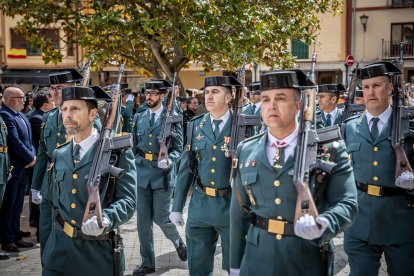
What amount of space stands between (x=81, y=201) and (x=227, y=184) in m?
2.22

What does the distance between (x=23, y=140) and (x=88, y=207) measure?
5134 millimetres

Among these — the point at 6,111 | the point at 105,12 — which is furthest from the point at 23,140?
the point at 105,12

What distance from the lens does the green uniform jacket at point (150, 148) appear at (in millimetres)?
7898

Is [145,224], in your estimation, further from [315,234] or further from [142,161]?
[315,234]

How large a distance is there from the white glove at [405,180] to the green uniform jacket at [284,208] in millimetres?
1512

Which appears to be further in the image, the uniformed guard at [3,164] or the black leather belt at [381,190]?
the uniformed guard at [3,164]

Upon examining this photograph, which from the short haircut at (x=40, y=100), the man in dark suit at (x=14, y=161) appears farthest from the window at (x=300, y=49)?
the man in dark suit at (x=14, y=161)

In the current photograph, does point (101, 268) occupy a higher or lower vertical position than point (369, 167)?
lower

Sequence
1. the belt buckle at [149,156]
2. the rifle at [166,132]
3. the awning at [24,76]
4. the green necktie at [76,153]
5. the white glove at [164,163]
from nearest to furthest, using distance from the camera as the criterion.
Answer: the green necktie at [76,153]
the white glove at [164,163]
the rifle at [166,132]
the belt buckle at [149,156]
the awning at [24,76]

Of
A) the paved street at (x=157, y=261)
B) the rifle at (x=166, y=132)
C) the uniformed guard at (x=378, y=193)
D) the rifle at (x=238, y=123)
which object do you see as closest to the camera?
the uniformed guard at (x=378, y=193)

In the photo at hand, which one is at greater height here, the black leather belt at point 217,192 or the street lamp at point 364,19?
the street lamp at point 364,19

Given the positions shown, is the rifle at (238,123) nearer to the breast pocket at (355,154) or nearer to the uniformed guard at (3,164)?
the breast pocket at (355,154)

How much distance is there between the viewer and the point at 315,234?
334 centimetres

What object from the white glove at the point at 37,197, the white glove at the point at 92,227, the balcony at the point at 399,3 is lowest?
the white glove at the point at 37,197
